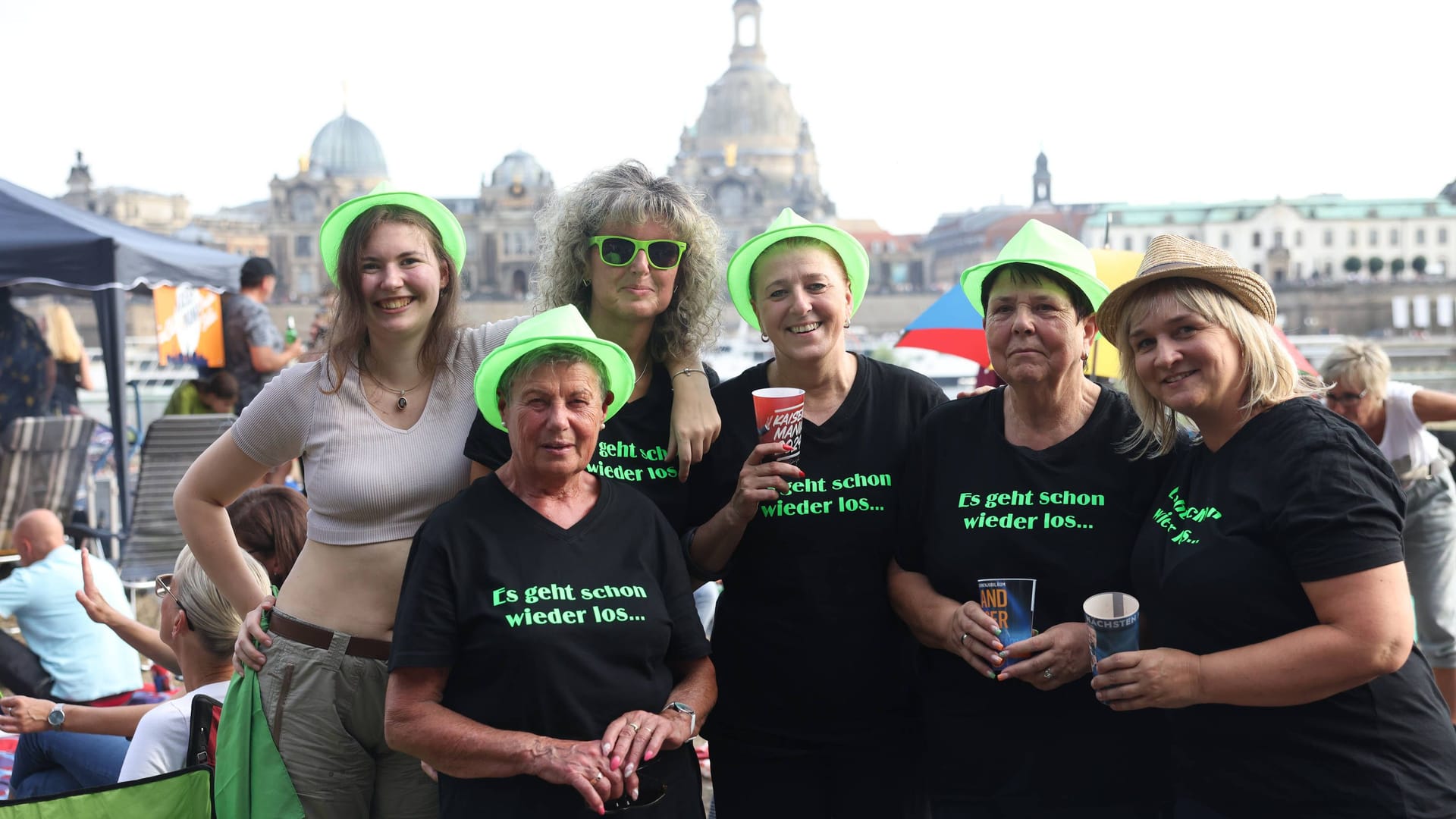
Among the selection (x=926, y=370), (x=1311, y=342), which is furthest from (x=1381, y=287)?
(x=926, y=370)

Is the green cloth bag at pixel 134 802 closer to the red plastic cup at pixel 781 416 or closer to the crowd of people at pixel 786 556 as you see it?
the crowd of people at pixel 786 556

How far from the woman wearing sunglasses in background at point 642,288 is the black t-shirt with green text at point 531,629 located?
0.36 m

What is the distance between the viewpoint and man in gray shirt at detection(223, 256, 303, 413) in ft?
25.6

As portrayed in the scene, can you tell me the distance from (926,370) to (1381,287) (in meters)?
40.0

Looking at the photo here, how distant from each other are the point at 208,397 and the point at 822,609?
20.5 ft

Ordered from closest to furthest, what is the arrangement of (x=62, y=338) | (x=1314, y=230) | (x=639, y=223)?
1. (x=639, y=223)
2. (x=62, y=338)
3. (x=1314, y=230)

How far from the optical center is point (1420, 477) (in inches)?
198

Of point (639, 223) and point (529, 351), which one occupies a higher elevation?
point (639, 223)

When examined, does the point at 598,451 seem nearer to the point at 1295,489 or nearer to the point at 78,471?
the point at 1295,489

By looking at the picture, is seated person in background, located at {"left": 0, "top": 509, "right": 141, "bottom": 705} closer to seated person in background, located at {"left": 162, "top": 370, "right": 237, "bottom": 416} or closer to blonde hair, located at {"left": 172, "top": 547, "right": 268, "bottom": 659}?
blonde hair, located at {"left": 172, "top": 547, "right": 268, "bottom": 659}

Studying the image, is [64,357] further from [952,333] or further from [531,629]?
[531,629]

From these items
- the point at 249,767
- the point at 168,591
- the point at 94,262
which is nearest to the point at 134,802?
the point at 249,767

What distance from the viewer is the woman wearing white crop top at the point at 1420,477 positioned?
4949 millimetres

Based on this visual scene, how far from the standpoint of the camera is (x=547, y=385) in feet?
7.19
